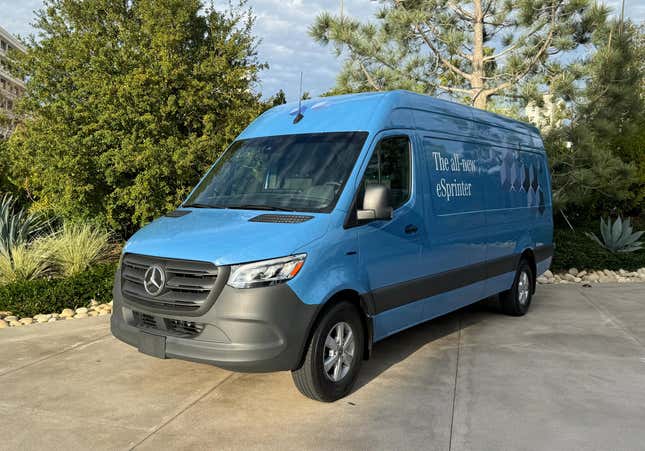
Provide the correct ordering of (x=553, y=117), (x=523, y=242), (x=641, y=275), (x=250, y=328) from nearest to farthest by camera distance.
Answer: (x=250, y=328), (x=523, y=242), (x=641, y=275), (x=553, y=117)

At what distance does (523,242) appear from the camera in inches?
284

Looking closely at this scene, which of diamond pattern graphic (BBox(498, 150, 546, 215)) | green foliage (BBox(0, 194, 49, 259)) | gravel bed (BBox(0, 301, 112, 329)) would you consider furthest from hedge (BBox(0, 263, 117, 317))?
diamond pattern graphic (BBox(498, 150, 546, 215))

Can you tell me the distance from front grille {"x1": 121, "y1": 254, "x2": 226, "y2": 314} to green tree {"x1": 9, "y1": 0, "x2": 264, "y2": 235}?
5.22 meters

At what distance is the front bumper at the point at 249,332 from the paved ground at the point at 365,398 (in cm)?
49

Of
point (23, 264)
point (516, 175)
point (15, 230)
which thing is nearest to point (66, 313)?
point (23, 264)

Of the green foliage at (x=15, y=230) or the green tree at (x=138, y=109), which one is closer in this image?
the green foliage at (x=15, y=230)

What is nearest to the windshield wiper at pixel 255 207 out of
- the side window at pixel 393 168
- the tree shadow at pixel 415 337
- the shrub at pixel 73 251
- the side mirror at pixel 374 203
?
the side mirror at pixel 374 203

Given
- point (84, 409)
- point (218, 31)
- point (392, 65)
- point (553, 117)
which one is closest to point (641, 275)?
point (553, 117)

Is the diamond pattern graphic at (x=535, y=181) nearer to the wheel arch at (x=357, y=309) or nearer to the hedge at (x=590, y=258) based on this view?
the hedge at (x=590, y=258)

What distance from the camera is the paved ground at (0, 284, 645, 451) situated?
150 inches

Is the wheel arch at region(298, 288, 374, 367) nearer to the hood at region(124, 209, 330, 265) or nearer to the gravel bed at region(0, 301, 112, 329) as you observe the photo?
the hood at region(124, 209, 330, 265)

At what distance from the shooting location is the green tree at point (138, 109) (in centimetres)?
938

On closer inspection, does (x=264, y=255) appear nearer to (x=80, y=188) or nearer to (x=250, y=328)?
(x=250, y=328)

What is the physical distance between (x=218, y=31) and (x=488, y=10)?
6.24 metres
